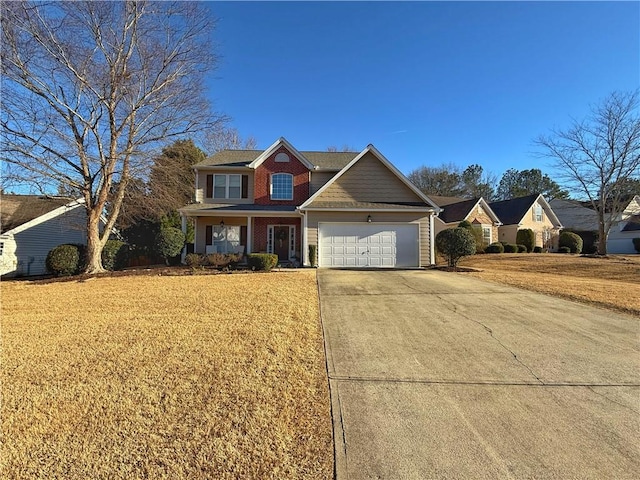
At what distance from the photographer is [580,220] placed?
36156 mm

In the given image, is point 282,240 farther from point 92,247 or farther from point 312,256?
point 92,247

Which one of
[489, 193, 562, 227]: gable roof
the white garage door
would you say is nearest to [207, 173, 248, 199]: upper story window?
the white garage door

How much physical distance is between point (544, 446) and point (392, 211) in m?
13.2

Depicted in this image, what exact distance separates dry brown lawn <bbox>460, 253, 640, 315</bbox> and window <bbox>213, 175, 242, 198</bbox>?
12.3 metres

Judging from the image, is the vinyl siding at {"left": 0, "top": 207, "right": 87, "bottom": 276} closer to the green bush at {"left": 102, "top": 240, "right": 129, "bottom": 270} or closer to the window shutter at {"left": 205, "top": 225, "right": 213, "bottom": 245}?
the green bush at {"left": 102, "top": 240, "right": 129, "bottom": 270}

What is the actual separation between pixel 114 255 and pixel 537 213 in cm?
3297

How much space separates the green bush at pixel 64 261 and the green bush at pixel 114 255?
122cm

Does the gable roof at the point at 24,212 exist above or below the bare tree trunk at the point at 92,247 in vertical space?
above

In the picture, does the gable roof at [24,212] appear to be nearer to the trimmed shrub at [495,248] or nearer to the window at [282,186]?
the window at [282,186]

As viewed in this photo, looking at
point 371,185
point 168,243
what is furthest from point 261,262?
point 371,185

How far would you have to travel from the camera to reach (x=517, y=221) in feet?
96.6

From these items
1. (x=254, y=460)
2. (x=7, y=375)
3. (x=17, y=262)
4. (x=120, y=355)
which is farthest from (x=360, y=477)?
(x=17, y=262)

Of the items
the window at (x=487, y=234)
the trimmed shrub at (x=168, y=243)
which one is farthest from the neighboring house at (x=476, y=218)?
the trimmed shrub at (x=168, y=243)

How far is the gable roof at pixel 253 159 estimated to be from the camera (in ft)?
59.7
